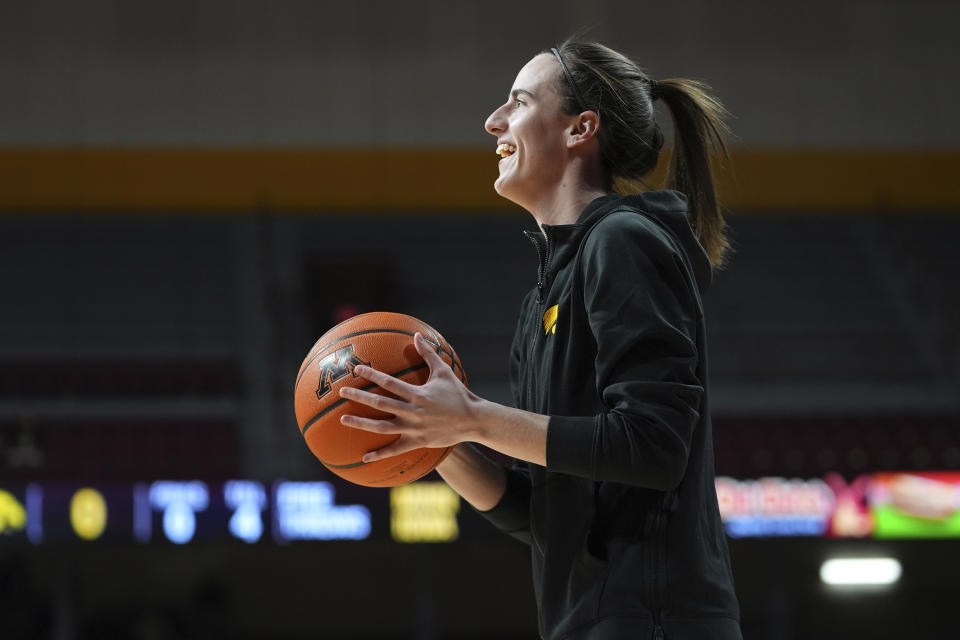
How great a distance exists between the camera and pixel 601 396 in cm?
142

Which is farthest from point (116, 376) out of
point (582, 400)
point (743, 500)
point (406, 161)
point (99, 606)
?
point (582, 400)

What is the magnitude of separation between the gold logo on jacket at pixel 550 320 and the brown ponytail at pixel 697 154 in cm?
31

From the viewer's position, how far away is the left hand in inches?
54.3

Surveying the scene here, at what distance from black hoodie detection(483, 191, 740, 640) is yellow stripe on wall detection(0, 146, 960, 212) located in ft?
25.6

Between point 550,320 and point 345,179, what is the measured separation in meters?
7.96

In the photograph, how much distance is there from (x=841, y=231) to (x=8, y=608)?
760cm

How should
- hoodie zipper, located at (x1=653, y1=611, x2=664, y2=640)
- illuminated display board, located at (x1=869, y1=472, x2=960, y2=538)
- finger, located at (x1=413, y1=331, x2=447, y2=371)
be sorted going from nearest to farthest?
A: hoodie zipper, located at (x1=653, y1=611, x2=664, y2=640)
finger, located at (x1=413, y1=331, x2=447, y2=371)
illuminated display board, located at (x1=869, y1=472, x2=960, y2=538)

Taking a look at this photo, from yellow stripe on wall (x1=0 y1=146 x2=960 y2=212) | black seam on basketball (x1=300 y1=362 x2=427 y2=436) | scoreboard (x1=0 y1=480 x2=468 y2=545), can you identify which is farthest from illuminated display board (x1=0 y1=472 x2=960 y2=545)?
black seam on basketball (x1=300 y1=362 x2=427 y2=436)

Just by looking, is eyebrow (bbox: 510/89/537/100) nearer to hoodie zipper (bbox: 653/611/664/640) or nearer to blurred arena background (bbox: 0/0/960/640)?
hoodie zipper (bbox: 653/611/664/640)

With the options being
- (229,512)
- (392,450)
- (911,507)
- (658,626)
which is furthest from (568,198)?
(911,507)

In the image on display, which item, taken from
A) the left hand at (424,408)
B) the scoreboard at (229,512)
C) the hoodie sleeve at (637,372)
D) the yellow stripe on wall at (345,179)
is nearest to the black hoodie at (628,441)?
the hoodie sleeve at (637,372)

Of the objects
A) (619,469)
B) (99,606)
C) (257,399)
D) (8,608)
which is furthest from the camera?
(257,399)

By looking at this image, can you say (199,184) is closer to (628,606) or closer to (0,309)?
(0,309)

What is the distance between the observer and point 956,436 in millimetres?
7613
